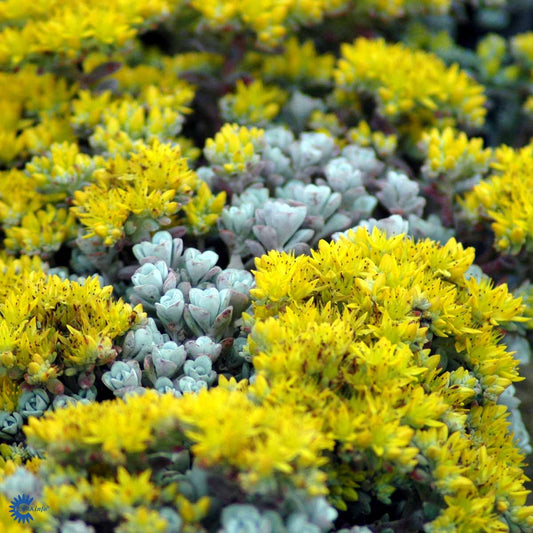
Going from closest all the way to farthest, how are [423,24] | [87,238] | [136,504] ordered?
[136,504], [87,238], [423,24]

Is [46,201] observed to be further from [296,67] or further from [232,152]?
[296,67]

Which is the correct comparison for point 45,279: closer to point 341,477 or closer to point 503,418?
point 341,477

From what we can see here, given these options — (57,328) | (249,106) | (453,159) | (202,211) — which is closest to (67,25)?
(249,106)

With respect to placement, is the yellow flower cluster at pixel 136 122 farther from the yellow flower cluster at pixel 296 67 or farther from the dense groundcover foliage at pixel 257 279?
the yellow flower cluster at pixel 296 67

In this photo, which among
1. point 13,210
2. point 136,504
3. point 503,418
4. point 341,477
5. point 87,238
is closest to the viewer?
point 136,504

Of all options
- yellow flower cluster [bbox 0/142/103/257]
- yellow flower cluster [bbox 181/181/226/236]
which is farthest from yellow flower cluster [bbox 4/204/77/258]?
yellow flower cluster [bbox 181/181/226/236]

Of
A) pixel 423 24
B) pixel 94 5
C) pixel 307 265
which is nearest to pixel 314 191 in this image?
pixel 307 265

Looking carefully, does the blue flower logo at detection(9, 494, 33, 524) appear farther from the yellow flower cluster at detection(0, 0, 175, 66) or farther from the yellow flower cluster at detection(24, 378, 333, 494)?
the yellow flower cluster at detection(0, 0, 175, 66)

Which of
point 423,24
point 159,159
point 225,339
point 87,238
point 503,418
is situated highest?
point 423,24
